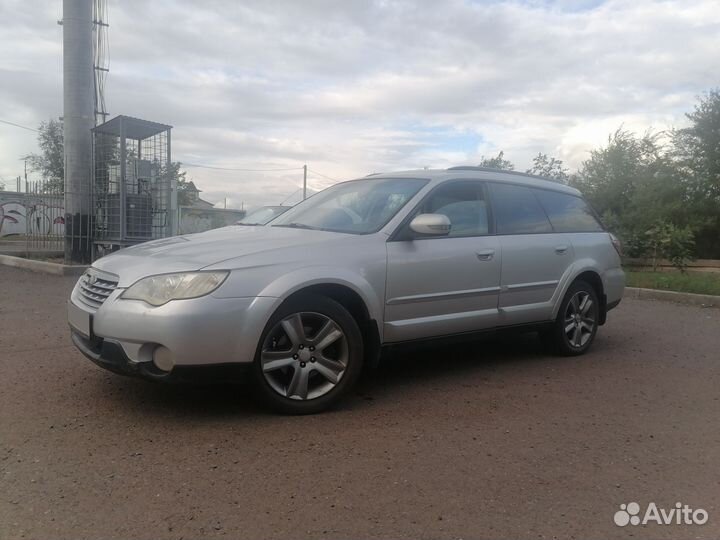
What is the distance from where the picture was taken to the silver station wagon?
138 inches

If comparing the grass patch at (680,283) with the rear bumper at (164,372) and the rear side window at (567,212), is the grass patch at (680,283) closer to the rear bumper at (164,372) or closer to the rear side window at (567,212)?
the rear side window at (567,212)

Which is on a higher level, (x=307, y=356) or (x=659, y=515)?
(x=307, y=356)

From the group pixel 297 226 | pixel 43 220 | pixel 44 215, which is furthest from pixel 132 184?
pixel 297 226

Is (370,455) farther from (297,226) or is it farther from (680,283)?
(680,283)

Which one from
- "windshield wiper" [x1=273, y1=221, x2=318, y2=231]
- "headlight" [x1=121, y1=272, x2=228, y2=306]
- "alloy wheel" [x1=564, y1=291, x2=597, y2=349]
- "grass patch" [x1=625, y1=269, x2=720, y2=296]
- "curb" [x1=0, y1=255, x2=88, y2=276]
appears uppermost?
"windshield wiper" [x1=273, y1=221, x2=318, y2=231]

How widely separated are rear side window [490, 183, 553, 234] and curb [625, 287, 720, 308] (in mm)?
5588

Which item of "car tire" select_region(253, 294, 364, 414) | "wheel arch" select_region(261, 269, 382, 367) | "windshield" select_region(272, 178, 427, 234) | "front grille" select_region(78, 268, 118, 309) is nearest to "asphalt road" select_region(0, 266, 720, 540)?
"car tire" select_region(253, 294, 364, 414)

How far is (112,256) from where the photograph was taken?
4.20m

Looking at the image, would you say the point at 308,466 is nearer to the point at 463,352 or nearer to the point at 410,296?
the point at 410,296

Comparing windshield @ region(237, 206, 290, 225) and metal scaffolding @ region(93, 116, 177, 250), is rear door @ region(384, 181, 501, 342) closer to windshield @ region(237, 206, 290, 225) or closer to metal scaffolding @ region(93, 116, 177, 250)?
windshield @ region(237, 206, 290, 225)

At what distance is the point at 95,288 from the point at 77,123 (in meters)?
10.2

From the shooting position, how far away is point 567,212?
590cm

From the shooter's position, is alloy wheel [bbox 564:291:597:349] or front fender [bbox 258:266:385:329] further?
alloy wheel [bbox 564:291:597:349]

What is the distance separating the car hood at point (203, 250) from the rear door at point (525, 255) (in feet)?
5.16
